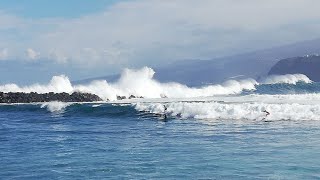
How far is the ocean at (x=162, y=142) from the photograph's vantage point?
19.4 metres

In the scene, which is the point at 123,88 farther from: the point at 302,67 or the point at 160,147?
the point at 302,67

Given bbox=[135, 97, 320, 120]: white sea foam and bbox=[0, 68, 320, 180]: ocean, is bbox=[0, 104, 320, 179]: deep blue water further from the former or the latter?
bbox=[135, 97, 320, 120]: white sea foam

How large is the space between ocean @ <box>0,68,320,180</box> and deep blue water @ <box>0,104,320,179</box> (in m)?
0.03

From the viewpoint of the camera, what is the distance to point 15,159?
885 inches

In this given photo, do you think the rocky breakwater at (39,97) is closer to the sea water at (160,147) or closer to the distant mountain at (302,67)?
the sea water at (160,147)

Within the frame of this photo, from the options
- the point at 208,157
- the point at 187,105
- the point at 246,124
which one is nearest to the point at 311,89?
the point at 187,105

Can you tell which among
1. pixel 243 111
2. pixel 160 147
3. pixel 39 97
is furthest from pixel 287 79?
pixel 160 147

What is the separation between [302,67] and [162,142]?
380 ft

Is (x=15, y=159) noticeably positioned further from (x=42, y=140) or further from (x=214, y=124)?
(x=214, y=124)

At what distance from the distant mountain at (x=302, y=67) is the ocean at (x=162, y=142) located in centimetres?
9489

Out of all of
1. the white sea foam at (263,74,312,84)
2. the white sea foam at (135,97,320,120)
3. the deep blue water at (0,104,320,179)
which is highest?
the white sea foam at (263,74,312,84)

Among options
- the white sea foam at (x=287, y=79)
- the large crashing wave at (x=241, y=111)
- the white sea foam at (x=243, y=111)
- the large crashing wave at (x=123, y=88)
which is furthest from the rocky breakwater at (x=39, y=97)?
the white sea foam at (x=287, y=79)

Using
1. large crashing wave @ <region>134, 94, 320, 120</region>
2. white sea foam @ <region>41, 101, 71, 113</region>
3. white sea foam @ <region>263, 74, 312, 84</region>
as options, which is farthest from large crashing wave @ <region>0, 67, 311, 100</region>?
white sea foam @ <region>263, 74, 312, 84</region>

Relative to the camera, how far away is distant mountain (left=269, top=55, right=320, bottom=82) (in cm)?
13225
